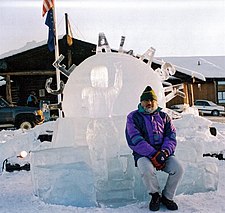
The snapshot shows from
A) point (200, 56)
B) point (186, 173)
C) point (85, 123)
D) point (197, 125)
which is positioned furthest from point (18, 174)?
point (200, 56)

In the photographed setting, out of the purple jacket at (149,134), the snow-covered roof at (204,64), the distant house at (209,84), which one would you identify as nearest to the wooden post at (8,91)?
the distant house at (209,84)

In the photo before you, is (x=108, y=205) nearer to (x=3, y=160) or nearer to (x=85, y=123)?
(x=85, y=123)

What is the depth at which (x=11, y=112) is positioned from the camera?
17078mm

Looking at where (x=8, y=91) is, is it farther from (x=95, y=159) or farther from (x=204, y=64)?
(x=204, y=64)

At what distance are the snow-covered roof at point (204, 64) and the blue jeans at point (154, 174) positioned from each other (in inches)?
1094

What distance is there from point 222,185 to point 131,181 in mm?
1456

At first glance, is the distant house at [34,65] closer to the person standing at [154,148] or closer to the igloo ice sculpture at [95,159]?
the igloo ice sculpture at [95,159]

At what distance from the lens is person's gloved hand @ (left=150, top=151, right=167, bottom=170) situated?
4.25m

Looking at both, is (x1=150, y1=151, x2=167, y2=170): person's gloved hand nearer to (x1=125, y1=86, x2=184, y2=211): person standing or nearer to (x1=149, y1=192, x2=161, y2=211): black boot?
(x1=125, y1=86, x2=184, y2=211): person standing

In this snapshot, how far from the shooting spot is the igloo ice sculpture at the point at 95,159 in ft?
15.5

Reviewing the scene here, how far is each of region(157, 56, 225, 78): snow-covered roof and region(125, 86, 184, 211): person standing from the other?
90.5 ft

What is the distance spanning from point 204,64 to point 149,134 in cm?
3305

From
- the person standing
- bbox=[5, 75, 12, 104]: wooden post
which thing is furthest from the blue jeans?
bbox=[5, 75, 12, 104]: wooden post

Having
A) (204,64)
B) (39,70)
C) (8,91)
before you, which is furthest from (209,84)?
(8,91)
